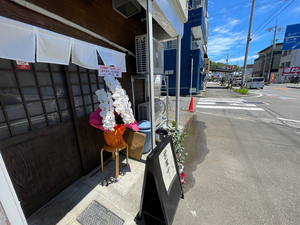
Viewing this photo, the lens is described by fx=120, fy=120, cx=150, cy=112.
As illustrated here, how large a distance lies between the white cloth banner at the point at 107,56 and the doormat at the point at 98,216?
7.88 ft

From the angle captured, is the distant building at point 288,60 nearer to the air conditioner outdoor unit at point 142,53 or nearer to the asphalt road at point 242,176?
the asphalt road at point 242,176

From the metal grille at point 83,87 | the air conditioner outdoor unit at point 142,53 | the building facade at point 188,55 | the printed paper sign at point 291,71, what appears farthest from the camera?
the printed paper sign at point 291,71

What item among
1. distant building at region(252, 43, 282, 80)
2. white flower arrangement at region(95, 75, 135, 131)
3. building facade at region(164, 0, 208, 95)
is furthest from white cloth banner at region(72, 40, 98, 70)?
distant building at region(252, 43, 282, 80)

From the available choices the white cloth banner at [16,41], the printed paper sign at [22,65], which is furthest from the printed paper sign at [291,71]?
the printed paper sign at [22,65]

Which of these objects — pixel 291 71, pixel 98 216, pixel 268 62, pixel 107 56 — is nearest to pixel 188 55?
pixel 107 56

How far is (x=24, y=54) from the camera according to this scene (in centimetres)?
128

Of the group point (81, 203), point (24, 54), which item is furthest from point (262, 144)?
point (24, 54)

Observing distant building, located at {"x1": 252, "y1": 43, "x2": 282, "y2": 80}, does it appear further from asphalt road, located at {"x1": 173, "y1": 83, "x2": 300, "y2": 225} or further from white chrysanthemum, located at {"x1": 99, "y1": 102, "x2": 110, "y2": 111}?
white chrysanthemum, located at {"x1": 99, "y1": 102, "x2": 110, "y2": 111}

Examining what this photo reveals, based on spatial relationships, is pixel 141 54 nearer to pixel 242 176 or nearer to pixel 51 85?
pixel 51 85

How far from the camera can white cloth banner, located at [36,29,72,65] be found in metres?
1.40

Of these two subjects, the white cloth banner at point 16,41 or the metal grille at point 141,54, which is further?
the metal grille at point 141,54

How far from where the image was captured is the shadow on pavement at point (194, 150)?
8.14ft

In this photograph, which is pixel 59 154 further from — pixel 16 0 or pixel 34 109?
pixel 16 0

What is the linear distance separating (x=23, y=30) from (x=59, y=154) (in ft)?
5.87
